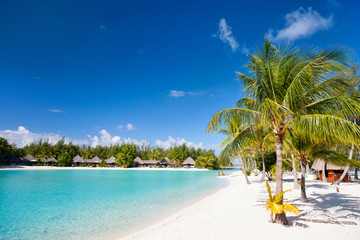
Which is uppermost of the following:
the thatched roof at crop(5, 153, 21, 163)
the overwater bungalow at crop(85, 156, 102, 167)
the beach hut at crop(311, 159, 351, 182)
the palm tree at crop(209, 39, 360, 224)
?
the palm tree at crop(209, 39, 360, 224)

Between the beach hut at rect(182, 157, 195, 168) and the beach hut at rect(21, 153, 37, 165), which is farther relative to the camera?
the beach hut at rect(182, 157, 195, 168)

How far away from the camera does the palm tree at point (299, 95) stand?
4.53 m

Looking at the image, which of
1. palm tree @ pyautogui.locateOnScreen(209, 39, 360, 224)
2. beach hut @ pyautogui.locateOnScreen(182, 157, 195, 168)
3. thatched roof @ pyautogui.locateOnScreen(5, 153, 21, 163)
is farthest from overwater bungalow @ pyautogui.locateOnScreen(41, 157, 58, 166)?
palm tree @ pyautogui.locateOnScreen(209, 39, 360, 224)

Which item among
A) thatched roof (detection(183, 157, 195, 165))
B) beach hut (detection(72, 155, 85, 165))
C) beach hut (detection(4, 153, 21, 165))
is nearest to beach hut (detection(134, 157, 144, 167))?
thatched roof (detection(183, 157, 195, 165))

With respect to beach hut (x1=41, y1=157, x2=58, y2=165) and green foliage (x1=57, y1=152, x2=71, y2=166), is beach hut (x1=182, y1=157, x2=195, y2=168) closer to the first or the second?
green foliage (x1=57, y1=152, x2=71, y2=166)

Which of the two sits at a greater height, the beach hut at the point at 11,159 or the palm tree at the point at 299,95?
the palm tree at the point at 299,95

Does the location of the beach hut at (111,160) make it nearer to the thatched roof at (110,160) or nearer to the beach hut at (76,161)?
the thatched roof at (110,160)

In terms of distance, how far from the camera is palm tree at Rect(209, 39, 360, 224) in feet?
14.9

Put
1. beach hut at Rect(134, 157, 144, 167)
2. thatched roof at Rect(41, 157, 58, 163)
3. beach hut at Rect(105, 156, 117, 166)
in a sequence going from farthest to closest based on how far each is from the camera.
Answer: beach hut at Rect(134, 157, 144, 167) → beach hut at Rect(105, 156, 117, 166) → thatched roof at Rect(41, 157, 58, 163)

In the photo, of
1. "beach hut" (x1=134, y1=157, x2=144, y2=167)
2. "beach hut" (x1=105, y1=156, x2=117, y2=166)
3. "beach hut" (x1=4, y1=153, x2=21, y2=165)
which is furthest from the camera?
"beach hut" (x1=134, y1=157, x2=144, y2=167)

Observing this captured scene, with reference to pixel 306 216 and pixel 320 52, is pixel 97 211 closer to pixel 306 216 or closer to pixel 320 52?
pixel 306 216

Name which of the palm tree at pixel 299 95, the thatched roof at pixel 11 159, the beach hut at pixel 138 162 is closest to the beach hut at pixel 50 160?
the thatched roof at pixel 11 159

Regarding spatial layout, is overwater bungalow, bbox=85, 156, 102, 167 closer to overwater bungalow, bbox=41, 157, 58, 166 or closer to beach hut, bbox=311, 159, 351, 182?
overwater bungalow, bbox=41, 157, 58, 166

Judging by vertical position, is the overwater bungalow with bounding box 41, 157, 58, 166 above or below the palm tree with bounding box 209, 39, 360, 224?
below
